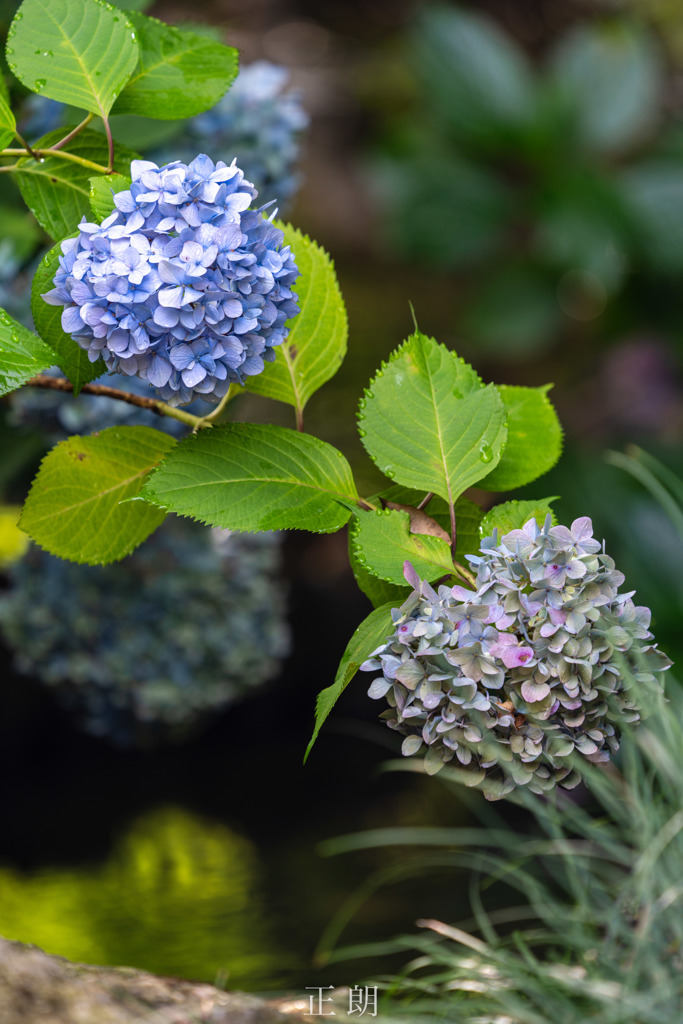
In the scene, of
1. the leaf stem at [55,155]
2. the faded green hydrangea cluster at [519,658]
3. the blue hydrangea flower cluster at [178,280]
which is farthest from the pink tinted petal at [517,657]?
the leaf stem at [55,155]

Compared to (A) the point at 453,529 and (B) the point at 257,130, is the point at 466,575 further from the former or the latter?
(B) the point at 257,130

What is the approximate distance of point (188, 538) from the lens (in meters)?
0.83

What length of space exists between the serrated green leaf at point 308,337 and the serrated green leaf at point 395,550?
0.27 ft

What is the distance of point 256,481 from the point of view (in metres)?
0.35

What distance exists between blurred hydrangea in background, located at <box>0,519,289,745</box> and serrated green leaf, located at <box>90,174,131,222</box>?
0.49 meters

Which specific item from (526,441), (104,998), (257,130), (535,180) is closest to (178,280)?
(526,441)

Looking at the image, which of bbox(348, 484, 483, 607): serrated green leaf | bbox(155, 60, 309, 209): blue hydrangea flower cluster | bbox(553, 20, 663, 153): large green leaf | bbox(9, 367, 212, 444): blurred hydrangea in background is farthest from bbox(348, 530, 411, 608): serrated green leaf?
bbox(553, 20, 663, 153): large green leaf

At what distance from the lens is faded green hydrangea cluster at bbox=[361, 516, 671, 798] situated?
0.31 metres

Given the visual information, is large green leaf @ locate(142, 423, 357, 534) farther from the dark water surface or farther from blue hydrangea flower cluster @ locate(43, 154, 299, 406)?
the dark water surface

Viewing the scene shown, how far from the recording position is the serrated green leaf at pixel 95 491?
386 millimetres

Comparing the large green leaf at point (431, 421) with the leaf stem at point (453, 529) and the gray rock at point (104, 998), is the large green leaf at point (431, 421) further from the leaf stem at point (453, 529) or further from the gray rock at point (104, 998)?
the gray rock at point (104, 998)

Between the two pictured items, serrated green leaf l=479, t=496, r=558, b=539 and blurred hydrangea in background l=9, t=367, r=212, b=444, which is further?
blurred hydrangea in background l=9, t=367, r=212, b=444

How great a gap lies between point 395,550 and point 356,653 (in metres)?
0.04

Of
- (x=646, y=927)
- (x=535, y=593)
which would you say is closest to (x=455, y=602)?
(x=535, y=593)
